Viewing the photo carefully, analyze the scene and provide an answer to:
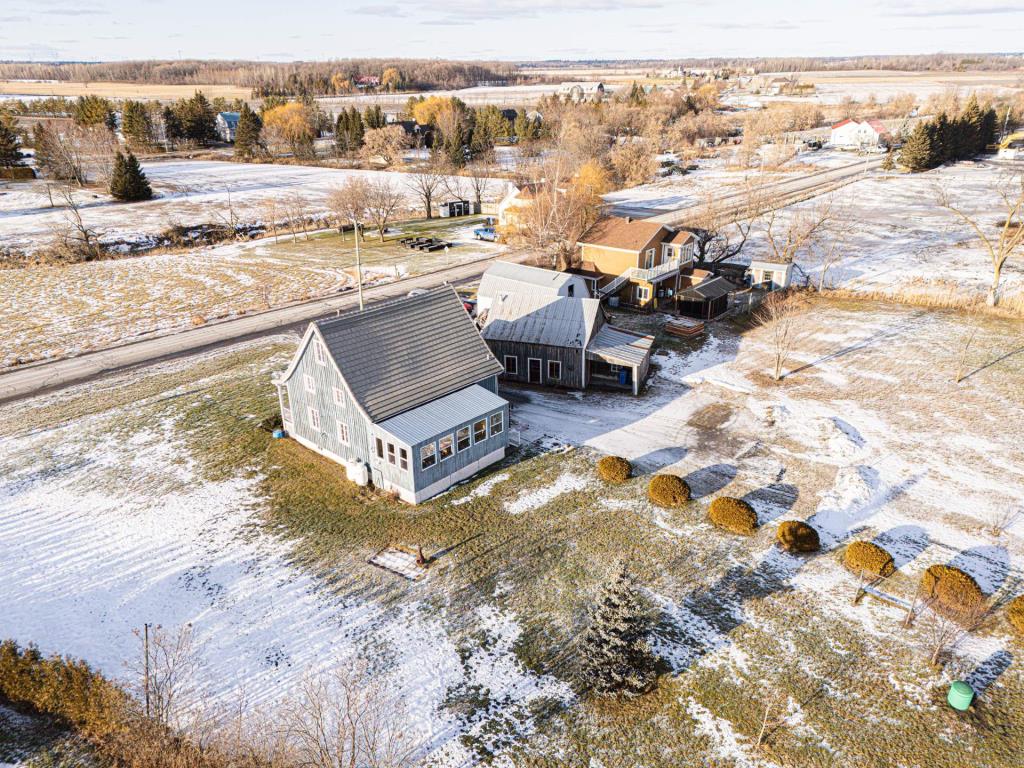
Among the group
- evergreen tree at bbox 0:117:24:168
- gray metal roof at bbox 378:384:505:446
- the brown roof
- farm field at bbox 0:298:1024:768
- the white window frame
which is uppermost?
evergreen tree at bbox 0:117:24:168

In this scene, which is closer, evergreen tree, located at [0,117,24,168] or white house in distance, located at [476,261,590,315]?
white house in distance, located at [476,261,590,315]

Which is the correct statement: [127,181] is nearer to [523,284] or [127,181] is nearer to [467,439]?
[523,284]

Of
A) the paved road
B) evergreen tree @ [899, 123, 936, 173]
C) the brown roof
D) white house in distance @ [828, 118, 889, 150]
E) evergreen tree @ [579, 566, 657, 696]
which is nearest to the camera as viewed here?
evergreen tree @ [579, 566, 657, 696]

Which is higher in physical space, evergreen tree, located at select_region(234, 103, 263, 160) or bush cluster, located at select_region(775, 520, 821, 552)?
evergreen tree, located at select_region(234, 103, 263, 160)

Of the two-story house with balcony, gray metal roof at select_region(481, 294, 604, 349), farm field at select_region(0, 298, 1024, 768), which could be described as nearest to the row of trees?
the two-story house with balcony

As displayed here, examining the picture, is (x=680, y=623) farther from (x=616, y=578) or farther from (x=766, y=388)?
(x=766, y=388)

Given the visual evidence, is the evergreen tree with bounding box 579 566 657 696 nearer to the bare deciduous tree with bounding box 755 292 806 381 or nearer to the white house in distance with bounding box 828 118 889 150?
the bare deciduous tree with bounding box 755 292 806 381

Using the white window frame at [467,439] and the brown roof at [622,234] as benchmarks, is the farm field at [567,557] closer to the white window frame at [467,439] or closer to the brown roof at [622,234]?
the white window frame at [467,439]
